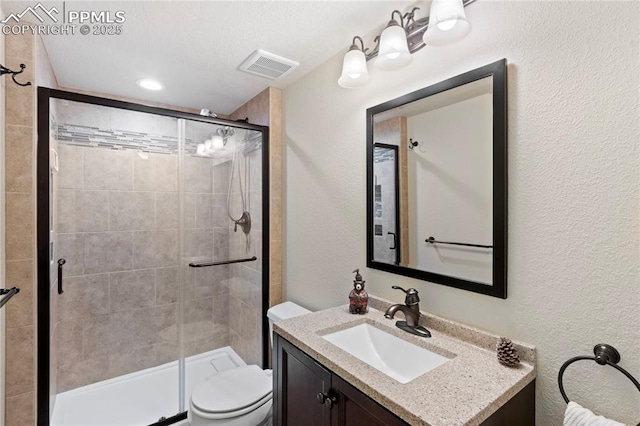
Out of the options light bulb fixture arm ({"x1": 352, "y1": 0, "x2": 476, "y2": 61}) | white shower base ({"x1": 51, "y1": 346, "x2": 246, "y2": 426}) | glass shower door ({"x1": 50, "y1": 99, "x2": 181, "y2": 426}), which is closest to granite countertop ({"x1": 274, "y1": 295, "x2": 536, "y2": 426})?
light bulb fixture arm ({"x1": 352, "y1": 0, "x2": 476, "y2": 61})

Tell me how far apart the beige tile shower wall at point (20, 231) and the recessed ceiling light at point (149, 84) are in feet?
2.45

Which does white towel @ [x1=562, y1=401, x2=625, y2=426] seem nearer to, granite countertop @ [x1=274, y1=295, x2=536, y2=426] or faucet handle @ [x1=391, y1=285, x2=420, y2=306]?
granite countertop @ [x1=274, y1=295, x2=536, y2=426]

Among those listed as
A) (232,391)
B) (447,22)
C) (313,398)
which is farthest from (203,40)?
(232,391)

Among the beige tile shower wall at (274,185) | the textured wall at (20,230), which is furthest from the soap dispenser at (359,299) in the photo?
the textured wall at (20,230)

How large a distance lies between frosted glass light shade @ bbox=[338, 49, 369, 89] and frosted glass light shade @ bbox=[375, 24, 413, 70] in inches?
6.3

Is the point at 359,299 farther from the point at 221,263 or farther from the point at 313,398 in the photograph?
the point at 221,263

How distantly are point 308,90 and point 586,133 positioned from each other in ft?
5.24

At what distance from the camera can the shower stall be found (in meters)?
2.29

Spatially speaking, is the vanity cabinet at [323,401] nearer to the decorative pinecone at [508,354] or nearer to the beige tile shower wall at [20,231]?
the decorative pinecone at [508,354]

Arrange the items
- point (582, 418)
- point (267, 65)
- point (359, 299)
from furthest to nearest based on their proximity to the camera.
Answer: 1. point (267, 65)
2. point (359, 299)
3. point (582, 418)

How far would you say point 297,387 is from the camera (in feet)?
4.30

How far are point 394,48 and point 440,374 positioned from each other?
127cm

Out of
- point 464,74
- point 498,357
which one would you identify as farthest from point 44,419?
point 464,74

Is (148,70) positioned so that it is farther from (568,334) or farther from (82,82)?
(568,334)
